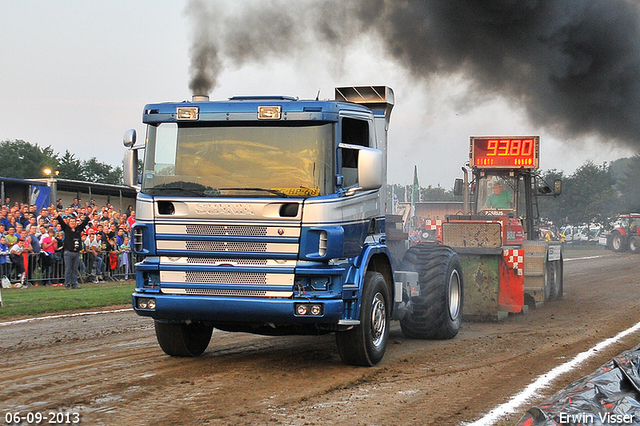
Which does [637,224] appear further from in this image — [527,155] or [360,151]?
[360,151]

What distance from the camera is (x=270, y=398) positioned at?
6363mm

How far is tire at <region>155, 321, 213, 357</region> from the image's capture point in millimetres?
8211

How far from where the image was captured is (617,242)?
40.1 meters

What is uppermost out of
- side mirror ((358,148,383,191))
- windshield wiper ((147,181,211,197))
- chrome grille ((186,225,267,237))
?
side mirror ((358,148,383,191))

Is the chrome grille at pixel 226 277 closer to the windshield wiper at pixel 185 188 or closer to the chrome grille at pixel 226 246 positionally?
the chrome grille at pixel 226 246

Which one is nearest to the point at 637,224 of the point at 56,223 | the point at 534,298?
the point at 534,298

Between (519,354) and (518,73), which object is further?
(518,73)

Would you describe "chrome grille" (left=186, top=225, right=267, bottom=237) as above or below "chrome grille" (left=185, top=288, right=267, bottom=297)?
above

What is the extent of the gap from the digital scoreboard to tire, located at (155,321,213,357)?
9.20m

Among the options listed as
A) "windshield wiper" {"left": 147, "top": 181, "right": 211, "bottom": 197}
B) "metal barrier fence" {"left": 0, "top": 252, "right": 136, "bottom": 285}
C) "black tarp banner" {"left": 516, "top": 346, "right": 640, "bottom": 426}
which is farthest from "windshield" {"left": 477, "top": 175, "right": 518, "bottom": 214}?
"black tarp banner" {"left": 516, "top": 346, "right": 640, "bottom": 426}

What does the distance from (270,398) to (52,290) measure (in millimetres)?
11603

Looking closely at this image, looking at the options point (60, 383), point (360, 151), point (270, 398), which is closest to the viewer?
point (270, 398)

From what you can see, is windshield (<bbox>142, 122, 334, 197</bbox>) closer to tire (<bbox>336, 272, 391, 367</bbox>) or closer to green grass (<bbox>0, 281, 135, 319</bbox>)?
tire (<bbox>336, 272, 391, 367</bbox>)

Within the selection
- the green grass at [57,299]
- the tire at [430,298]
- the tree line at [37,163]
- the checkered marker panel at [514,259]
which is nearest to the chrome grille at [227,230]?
the tire at [430,298]
